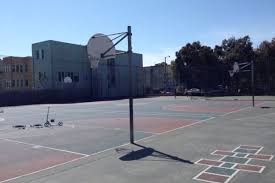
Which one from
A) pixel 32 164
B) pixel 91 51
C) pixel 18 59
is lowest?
pixel 32 164

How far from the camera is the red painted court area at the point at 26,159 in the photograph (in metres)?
9.67

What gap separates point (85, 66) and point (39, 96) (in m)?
12.5

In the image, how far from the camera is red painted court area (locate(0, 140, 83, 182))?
967cm

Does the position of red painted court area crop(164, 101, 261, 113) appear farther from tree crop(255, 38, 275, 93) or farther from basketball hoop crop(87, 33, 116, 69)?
tree crop(255, 38, 275, 93)

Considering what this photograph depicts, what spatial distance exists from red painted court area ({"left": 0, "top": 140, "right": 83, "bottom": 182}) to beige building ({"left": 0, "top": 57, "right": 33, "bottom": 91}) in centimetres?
5897

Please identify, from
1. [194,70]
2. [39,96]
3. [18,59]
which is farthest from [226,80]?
[18,59]

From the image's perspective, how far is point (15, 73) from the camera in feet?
229

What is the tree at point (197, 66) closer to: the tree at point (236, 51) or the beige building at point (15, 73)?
the tree at point (236, 51)

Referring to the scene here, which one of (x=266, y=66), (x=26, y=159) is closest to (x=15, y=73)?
(x=266, y=66)

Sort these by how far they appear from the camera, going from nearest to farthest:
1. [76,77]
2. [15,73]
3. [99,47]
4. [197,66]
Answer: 1. [99,47]
2. [76,77]
3. [197,66]
4. [15,73]

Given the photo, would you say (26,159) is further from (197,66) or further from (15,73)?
(15,73)

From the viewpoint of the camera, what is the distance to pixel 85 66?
66.4 meters

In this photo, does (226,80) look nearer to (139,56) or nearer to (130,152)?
(139,56)

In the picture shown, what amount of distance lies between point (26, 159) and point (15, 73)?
205 ft
